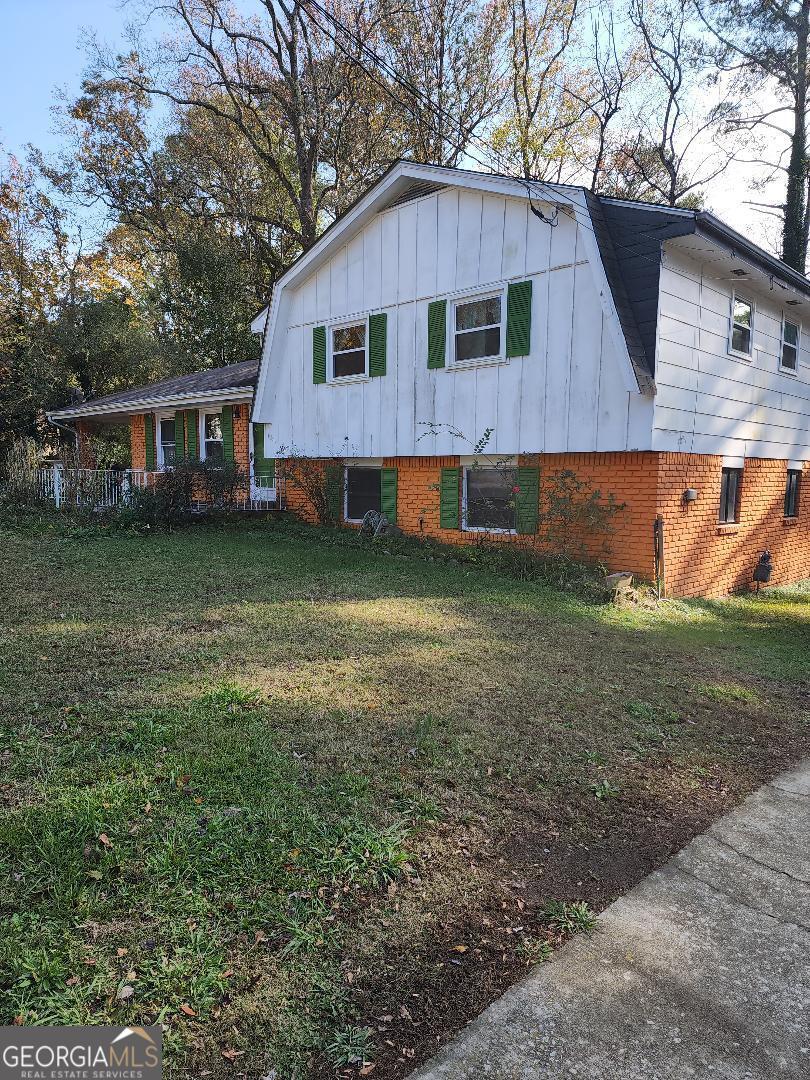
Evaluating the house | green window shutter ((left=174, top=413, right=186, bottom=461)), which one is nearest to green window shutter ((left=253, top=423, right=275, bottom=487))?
the house

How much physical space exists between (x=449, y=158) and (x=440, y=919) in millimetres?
25527

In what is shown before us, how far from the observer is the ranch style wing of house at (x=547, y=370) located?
895cm

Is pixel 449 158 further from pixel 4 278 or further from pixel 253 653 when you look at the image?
pixel 253 653

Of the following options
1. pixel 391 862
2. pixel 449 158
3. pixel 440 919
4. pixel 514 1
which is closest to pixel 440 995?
pixel 440 919

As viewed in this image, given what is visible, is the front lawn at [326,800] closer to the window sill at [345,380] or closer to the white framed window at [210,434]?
the window sill at [345,380]

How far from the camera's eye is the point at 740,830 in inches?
134

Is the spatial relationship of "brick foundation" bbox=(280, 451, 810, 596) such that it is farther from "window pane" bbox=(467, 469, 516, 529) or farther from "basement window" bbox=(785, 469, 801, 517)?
"window pane" bbox=(467, 469, 516, 529)

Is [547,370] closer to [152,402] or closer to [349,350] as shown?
[349,350]

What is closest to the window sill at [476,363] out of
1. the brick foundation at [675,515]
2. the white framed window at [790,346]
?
the brick foundation at [675,515]

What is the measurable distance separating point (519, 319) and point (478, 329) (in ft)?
3.09

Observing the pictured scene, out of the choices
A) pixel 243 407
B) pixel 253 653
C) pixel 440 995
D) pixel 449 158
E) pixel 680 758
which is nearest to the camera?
pixel 440 995

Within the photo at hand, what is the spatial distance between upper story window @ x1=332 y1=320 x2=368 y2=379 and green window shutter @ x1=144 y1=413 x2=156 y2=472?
8.13m

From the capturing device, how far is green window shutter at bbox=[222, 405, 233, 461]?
16.1 m

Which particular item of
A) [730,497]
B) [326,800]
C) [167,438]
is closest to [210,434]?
[167,438]
